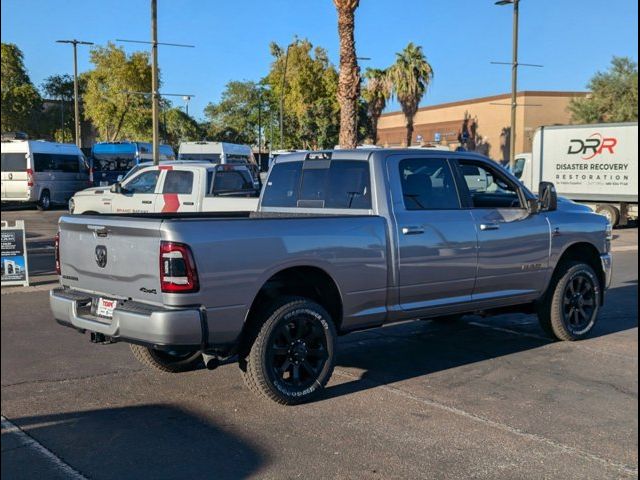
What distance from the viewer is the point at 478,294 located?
644 centimetres

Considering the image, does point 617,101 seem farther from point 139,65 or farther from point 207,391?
point 207,391

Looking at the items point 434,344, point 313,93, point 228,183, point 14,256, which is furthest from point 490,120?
point 434,344

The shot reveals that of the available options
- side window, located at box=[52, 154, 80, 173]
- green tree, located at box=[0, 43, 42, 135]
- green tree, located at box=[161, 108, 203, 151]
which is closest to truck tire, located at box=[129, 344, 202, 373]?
side window, located at box=[52, 154, 80, 173]

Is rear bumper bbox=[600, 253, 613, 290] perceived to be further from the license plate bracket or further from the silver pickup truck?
the license plate bracket

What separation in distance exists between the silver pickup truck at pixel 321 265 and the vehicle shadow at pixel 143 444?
1.67 feet

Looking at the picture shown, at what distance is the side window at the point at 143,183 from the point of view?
14391 millimetres

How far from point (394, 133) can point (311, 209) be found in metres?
56.3

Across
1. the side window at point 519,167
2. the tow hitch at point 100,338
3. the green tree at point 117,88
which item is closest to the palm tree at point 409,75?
the green tree at point 117,88

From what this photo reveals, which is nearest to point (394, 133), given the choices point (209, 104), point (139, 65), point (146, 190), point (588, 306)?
point (209, 104)

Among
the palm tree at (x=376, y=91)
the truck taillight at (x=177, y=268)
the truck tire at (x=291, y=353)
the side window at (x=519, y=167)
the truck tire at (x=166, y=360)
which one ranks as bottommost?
the truck tire at (x=166, y=360)

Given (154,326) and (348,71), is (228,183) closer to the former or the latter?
(348,71)

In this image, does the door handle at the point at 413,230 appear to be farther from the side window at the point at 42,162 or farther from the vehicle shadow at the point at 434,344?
the side window at the point at 42,162

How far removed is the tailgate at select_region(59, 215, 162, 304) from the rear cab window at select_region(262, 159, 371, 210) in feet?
6.39

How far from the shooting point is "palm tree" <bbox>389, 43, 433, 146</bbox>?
4544 cm
